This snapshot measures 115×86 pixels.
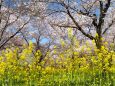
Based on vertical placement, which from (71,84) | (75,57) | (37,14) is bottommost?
(71,84)

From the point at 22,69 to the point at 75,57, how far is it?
210 cm

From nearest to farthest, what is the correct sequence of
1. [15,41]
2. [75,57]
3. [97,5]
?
[75,57] < [97,5] < [15,41]

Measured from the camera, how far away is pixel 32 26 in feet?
123

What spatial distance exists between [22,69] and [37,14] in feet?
35.9

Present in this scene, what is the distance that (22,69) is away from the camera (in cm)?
1152

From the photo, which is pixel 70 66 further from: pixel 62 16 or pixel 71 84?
pixel 62 16

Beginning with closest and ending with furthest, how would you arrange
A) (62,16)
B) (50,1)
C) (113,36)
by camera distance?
(50,1), (62,16), (113,36)

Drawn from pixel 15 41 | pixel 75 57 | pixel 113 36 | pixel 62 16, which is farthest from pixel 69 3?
pixel 113 36

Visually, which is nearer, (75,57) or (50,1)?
(75,57)

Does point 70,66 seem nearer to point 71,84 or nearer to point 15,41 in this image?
point 71,84

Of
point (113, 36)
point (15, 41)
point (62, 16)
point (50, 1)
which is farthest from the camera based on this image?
point (113, 36)

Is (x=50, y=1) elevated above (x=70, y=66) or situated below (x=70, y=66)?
above

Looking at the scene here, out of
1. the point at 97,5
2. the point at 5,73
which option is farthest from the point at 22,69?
the point at 97,5

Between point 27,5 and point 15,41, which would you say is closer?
point 27,5
